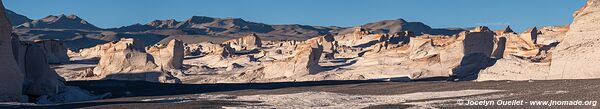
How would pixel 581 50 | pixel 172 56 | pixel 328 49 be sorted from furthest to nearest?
1. pixel 328 49
2. pixel 172 56
3. pixel 581 50

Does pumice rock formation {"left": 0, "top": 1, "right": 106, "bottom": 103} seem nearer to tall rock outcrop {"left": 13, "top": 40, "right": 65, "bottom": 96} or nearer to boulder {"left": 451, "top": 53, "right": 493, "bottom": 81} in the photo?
tall rock outcrop {"left": 13, "top": 40, "right": 65, "bottom": 96}

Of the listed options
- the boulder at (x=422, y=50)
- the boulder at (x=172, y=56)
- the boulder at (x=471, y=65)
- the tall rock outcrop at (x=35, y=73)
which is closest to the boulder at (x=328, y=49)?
the boulder at (x=172, y=56)

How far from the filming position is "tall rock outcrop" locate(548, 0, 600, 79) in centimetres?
2106

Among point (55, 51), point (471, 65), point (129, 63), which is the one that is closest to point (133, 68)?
point (129, 63)

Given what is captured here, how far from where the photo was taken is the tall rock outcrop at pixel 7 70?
20.9m

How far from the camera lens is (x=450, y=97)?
17688 mm

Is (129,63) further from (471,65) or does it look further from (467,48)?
(471,65)

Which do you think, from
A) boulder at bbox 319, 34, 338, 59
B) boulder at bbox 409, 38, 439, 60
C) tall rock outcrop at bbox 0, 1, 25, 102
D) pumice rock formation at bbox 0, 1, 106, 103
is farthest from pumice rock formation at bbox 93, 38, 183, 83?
tall rock outcrop at bbox 0, 1, 25, 102

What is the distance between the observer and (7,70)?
21109 mm

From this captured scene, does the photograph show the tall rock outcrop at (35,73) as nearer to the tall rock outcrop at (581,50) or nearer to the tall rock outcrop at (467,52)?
the tall rock outcrop at (581,50)

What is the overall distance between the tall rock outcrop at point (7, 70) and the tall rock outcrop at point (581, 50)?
13095 millimetres

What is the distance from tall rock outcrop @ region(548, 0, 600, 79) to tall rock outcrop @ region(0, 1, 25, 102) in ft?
43.0

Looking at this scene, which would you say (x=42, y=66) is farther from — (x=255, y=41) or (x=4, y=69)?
(x=255, y=41)

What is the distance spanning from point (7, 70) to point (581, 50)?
44.6 ft
